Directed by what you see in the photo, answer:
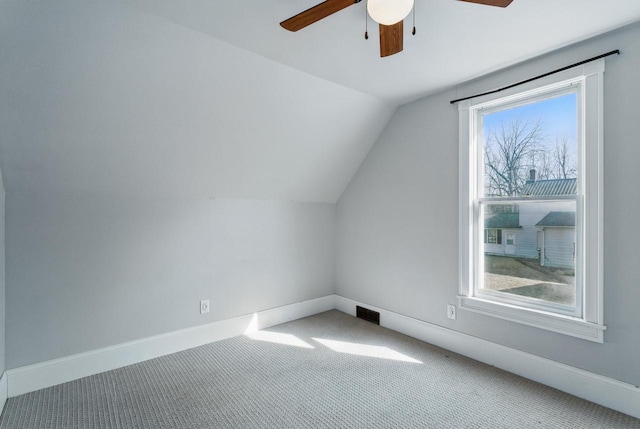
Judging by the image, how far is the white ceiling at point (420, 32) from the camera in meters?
1.75

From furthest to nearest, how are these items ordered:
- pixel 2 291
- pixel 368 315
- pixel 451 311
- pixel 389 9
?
pixel 368 315, pixel 451 311, pixel 2 291, pixel 389 9

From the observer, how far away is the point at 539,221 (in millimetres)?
2430

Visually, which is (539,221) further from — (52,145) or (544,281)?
(52,145)

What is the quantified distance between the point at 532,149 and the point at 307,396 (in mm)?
2410

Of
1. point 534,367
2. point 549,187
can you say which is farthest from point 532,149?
point 534,367

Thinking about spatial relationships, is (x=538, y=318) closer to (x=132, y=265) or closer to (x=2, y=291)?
(x=132, y=265)

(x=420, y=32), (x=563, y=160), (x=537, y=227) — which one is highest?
(x=420, y=32)

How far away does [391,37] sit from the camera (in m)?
1.62

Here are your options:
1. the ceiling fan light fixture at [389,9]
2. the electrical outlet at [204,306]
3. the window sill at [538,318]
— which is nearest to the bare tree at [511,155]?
the window sill at [538,318]

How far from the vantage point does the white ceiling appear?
1.75m

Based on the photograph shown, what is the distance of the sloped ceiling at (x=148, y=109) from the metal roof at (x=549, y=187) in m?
1.46

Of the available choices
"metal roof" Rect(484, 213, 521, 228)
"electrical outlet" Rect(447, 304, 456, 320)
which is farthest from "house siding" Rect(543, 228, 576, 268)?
"electrical outlet" Rect(447, 304, 456, 320)

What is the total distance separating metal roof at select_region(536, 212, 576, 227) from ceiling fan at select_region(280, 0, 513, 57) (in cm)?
159

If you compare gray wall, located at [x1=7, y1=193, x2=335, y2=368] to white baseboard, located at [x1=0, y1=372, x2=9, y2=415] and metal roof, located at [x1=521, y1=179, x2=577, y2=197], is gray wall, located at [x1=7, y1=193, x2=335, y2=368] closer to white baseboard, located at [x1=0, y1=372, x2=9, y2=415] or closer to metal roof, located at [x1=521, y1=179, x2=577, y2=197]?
white baseboard, located at [x1=0, y1=372, x2=9, y2=415]
